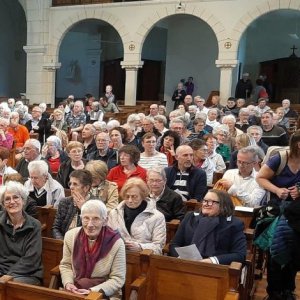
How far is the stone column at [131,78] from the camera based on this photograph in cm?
1312

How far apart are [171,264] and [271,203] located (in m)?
0.82

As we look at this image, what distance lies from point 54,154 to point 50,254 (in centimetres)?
207

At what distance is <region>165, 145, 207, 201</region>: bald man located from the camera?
13.1ft

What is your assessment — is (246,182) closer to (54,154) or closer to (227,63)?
(54,154)

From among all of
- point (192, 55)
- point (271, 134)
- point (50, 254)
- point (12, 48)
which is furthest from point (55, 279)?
point (12, 48)

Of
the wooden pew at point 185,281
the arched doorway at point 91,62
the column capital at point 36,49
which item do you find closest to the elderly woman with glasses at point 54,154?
the wooden pew at point 185,281

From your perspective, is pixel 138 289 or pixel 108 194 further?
pixel 108 194

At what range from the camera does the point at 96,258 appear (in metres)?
2.66

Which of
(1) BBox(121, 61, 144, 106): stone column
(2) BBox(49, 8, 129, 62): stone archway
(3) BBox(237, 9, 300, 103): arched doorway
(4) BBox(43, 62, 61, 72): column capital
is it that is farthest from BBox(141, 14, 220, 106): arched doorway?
(4) BBox(43, 62, 61, 72): column capital

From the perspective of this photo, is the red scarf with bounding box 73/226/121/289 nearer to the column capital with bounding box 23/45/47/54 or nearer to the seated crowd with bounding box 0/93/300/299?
the seated crowd with bounding box 0/93/300/299

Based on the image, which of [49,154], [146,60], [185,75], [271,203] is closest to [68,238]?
[271,203]

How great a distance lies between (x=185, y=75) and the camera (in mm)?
15617

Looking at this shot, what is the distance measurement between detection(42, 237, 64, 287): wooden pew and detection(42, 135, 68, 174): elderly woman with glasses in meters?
1.90

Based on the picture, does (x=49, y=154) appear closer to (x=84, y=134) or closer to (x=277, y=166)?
(x=84, y=134)
